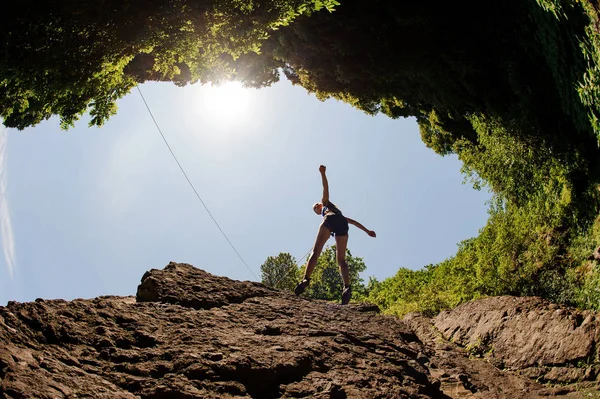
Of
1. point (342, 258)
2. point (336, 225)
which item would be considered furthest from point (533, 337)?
point (336, 225)

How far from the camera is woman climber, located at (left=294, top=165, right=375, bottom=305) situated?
315 inches

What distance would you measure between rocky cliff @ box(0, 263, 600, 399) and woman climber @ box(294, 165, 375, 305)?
1144 millimetres

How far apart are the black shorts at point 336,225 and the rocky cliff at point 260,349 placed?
168 centimetres

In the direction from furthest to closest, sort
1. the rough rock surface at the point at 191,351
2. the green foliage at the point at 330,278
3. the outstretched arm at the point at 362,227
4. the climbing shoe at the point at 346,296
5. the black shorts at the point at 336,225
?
1. the green foliage at the point at 330,278
2. the outstretched arm at the point at 362,227
3. the black shorts at the point at 336,225
4. the climbing shoe at the point at 346,296
5. the rough rock surface at the point at 191,351

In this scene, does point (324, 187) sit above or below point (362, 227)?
above

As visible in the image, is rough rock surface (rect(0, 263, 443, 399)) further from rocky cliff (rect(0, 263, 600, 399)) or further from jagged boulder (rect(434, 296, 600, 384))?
jagged boulder (rect(434, 296, 600, 384))

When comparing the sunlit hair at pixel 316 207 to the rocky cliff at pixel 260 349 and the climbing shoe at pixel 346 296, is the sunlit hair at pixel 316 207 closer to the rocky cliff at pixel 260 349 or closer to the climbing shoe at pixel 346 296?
the climbing shoe at pixel 346 296

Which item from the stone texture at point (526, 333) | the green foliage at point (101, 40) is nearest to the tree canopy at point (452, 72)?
the green foliage at point (101, 40)

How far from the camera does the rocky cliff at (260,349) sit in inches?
116

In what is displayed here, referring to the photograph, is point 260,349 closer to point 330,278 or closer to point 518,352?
point 518,352

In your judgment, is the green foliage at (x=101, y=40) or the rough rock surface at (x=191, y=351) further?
the green foliage at (x=101, y=40)

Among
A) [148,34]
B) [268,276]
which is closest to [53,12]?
[148,34]

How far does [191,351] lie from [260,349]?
681mm

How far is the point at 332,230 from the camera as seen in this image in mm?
8266
